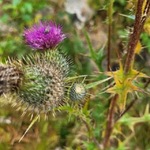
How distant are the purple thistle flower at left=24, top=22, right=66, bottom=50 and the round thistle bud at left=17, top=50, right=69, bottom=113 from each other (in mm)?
101

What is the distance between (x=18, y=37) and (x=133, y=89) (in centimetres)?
202

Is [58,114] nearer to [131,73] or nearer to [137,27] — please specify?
[131,73]

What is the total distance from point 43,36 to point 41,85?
13.1 inches

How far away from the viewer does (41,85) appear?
2.52m

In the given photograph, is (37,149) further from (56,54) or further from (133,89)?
(133,89)

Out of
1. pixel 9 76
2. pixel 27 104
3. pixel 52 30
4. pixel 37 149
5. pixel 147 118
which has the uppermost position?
pixel 52 30

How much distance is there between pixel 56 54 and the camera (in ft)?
8.63

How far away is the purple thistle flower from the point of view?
2646 millimetres

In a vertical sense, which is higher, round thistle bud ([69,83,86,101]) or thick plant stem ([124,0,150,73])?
thick plant stem ([124,0,150,73])

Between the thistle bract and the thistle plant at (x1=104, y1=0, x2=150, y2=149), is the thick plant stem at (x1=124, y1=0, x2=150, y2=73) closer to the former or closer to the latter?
the thistle plant at (x1=104, y1=0, x2=150, y2=149)

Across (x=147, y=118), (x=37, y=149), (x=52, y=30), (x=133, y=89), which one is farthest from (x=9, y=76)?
(x=37, y=149)

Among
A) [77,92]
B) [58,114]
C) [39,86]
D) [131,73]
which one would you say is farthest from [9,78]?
[58,114]

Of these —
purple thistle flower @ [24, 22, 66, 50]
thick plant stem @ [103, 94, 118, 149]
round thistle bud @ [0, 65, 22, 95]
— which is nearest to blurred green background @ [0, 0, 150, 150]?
thick plant stem @ [103, 94, 118, 149]

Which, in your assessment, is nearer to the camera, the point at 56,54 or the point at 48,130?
the point at 56,54
